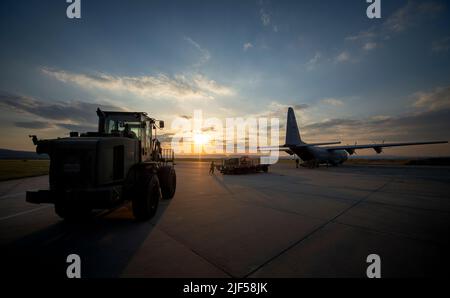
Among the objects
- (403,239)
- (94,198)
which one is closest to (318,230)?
(403,239)

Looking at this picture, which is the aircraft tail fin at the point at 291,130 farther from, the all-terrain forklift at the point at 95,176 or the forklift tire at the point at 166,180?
the all-terrain forklift at the point at 95,176

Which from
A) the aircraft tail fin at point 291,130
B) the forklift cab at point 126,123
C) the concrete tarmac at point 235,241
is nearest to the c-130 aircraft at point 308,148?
the aircraft tail fin at point 291,130

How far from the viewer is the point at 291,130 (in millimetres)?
26562

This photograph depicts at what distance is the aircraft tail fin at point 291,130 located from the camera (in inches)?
1037

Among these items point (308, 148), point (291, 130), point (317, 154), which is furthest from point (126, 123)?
point (317, 154)

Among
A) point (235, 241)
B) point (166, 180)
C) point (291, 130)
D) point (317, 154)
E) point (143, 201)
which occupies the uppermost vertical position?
point (291, 130)

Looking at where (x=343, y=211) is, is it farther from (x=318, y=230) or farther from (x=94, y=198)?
(x=94, y=198)

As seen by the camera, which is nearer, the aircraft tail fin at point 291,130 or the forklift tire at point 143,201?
the forklift tire at point 143,201

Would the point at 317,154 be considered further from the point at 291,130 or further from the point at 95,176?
the point at 95,176

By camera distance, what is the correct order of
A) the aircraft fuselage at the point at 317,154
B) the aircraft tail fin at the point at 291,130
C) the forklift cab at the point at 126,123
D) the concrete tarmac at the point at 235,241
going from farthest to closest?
the aircraft fuselage at the point at 317,154 → the aircraft tail fin at the point at 291,130 → the forklift cab at the point at 126,123 → the concrete tarmac at the point at 235,241

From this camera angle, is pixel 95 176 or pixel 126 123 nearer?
pixel 95 176

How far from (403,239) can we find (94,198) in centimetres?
682

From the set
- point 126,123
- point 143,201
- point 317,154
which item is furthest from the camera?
point 317,154

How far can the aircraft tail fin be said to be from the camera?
2634 cm
